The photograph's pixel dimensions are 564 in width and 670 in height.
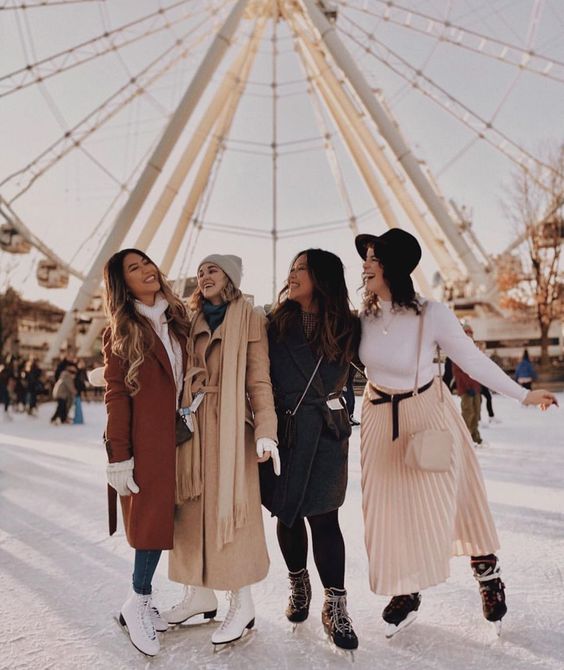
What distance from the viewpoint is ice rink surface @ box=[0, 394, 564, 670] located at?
84.0 inches

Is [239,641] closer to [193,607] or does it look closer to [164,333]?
[193,607]

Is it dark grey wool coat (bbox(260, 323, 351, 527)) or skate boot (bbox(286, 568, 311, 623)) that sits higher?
dark grey wool coat (bbox(260, 323, 351, 527))

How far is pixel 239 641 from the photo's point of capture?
7.52ft

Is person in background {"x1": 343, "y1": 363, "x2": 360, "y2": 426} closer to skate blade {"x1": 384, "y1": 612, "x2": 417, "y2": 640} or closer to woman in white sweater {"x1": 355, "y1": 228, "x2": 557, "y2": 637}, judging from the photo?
woman in white sweater {"x1": 355, "y1": 228, "x2": 557, "y2": 637}

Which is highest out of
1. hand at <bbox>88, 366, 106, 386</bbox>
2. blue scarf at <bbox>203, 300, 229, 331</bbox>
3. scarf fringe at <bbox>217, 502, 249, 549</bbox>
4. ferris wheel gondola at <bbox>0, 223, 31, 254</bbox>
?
ferris wheel gondola at <bbox>0, 223, 31, 254</bbox>

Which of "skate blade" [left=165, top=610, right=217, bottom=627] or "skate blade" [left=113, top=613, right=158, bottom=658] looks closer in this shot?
"skate blade" [left=113, top=613, right=158, bottom=658]

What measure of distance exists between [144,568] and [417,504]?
1.06 metres

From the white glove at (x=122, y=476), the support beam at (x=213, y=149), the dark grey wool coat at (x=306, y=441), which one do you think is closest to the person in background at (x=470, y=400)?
the dark grey wool coat at (x=306, y=441)

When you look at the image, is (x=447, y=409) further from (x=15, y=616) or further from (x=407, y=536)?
(x=15, y=616)

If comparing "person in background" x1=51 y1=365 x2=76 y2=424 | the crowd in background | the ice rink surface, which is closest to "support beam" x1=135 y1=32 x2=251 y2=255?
the crowd in background

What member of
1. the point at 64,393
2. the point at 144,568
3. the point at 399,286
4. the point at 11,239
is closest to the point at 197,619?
the point at 144,568

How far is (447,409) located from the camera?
2.37 meters

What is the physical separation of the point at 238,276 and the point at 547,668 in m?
1.77

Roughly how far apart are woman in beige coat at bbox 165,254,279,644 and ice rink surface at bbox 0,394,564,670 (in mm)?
263
